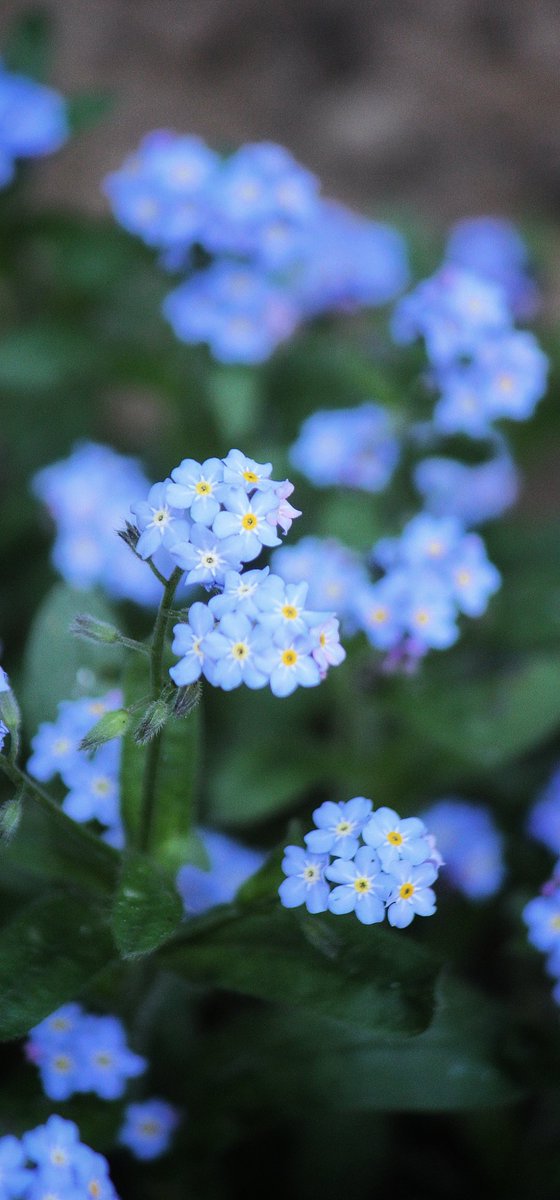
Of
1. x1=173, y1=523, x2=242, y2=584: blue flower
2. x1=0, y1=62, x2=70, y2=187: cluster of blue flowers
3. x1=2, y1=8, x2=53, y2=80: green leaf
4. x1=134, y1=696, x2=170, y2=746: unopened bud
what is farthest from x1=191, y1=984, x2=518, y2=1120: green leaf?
x1=2, y1=8, x2=53, y2=80: green leaf

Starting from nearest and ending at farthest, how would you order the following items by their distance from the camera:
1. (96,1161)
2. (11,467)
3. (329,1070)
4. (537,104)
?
(96,1161)
(329,1070)
(11,467)
(537,104)

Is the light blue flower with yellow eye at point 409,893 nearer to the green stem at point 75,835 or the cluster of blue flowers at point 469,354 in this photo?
the green stem at point 75,835

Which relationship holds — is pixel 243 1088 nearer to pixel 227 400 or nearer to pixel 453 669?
pixel 453 669

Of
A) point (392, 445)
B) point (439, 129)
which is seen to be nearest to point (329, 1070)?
point (392, 445)

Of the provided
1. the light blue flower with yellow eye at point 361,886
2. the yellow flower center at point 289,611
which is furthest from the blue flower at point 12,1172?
the yellow flower center at point 289,611

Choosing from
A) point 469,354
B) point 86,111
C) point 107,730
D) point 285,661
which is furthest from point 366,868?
point 86,111

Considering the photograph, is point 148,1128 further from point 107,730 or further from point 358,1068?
point 107,730
